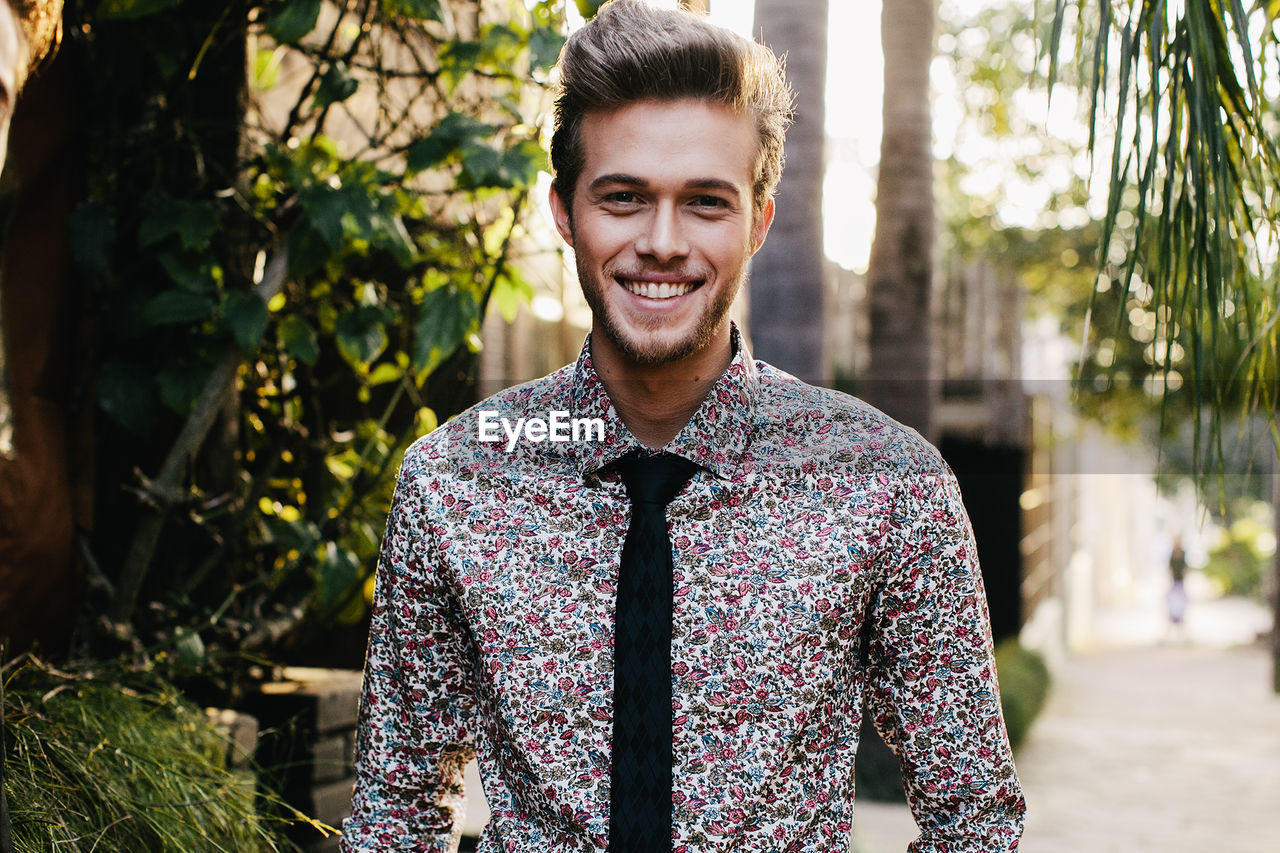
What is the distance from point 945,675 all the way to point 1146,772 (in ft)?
26.2

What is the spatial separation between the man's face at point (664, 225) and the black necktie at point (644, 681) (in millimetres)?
212

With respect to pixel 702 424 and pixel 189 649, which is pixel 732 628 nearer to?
pixel 702 424

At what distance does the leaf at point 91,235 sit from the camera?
8.55 ft

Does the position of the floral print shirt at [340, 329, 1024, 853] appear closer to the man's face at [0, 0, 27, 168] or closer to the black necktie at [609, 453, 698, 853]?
the black necktie at [609, 453, 698, 853]

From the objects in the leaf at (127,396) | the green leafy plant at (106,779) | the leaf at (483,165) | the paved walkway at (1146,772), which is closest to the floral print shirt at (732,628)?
the green leafy plant at (106,779)

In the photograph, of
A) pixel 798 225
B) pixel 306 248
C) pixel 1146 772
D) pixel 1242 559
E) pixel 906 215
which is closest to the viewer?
pixel 306 248

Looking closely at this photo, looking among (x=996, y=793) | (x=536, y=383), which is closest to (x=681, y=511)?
(x=536, y=383)

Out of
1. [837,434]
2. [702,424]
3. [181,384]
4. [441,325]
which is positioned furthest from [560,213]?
[181,384]

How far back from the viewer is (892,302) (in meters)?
6.58

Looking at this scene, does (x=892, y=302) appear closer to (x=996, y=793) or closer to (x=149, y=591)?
(x=149, y=591)

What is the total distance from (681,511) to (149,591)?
178cm

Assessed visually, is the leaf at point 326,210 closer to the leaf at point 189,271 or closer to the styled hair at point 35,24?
the leaf at point 189,271

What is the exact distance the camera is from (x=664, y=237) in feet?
5.20

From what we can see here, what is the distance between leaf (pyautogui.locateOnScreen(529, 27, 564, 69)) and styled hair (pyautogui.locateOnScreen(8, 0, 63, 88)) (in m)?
1.44
